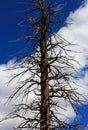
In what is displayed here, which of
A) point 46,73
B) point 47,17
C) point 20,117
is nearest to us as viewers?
point 20,117

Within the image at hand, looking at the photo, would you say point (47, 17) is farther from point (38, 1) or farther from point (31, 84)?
point (31, 84)

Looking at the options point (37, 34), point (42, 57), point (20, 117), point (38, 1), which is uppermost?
point (38, 1)

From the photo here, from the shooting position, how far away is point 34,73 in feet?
41.5

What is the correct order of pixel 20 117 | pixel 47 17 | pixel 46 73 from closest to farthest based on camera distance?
pixel 20 117 < pixel 46 73 < pixel 47 17

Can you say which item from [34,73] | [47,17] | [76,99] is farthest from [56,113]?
[47,17]

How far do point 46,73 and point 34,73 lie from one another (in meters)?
0.41

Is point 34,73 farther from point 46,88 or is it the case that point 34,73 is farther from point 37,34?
point 37,34

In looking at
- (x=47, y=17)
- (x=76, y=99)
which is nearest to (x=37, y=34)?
(x=47, y=17)

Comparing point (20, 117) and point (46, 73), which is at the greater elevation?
point (46, 73)

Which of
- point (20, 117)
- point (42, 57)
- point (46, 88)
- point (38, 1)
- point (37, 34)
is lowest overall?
point (20, 117)

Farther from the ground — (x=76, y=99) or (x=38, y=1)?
(x=38, y=1)

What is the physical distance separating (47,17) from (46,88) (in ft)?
9.16

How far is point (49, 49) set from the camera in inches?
512

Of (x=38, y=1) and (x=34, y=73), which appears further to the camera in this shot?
(x=38, y=1)
